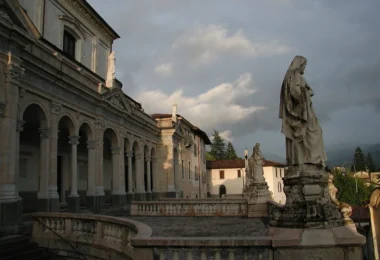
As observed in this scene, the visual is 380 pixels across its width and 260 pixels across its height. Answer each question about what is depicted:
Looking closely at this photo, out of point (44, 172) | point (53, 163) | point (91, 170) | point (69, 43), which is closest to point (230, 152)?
point (69, 43)

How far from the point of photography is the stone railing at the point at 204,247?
508 centimetres

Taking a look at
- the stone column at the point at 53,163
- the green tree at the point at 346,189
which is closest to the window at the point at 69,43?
the stone column at the point at 53,163

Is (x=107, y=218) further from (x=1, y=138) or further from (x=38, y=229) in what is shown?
(x=1, y=138)

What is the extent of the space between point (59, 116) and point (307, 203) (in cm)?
1338

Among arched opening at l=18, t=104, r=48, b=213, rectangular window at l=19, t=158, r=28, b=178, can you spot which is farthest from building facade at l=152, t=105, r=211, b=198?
rectangular window at l=19, t=158, r=28, b=178

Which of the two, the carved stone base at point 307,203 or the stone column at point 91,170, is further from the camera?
the stone column at point 91,170

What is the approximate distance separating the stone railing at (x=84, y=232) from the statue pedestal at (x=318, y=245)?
3212mm

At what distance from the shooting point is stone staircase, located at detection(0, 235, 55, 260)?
30.5 ft

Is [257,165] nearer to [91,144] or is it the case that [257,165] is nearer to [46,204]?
[91,144]

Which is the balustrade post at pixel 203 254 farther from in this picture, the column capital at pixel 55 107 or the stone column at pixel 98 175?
the stone column at pixel 98 175

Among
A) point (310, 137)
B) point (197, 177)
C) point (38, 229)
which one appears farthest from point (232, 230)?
point (197, 177)

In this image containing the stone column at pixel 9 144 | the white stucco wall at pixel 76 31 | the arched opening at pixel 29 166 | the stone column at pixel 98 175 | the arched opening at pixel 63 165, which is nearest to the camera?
the stone column at pixel 9 144

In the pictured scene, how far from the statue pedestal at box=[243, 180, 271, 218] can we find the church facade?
8.64 metres

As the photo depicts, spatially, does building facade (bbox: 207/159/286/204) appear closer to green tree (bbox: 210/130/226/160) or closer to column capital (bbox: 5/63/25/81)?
green tree (bbox: 210/130/226/160)
